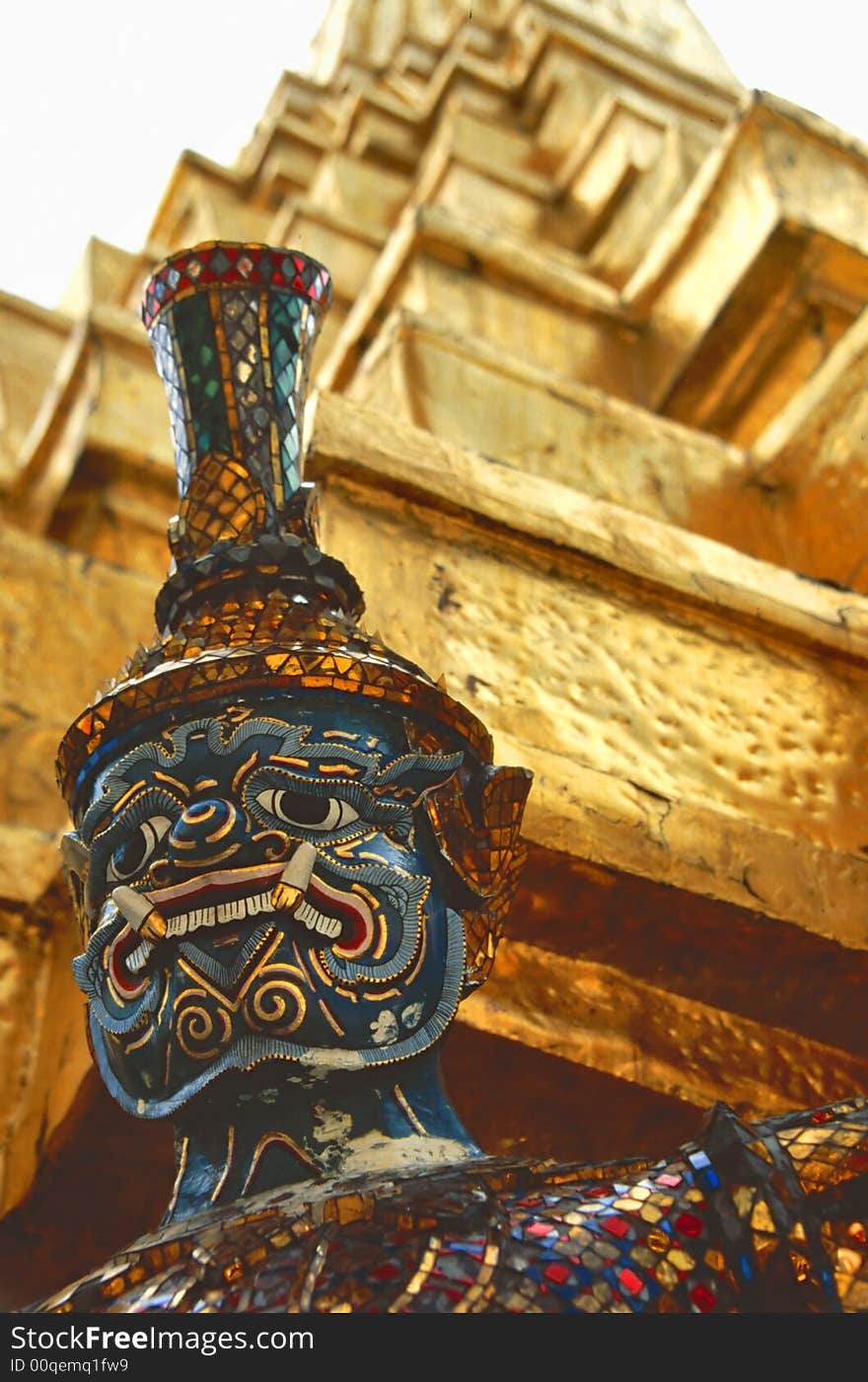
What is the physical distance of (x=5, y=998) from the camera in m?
3.41

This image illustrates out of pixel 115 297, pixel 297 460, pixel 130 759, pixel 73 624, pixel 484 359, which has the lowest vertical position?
pixel 115 297

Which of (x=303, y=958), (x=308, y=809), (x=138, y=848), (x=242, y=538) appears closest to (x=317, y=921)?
(x=303, y=958)

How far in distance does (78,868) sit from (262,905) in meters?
0.34

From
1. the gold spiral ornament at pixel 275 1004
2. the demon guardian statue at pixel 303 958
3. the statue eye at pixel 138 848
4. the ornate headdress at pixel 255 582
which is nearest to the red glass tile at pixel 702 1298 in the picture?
the demon guardian statue at pixel 303 958

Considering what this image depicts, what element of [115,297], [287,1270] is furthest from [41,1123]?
[115,297]

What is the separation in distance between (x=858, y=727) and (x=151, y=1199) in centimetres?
157

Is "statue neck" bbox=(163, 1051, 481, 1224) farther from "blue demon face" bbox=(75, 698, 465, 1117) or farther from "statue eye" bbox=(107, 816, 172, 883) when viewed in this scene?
"statue eye" bbox=(107, 816, 172, 883)

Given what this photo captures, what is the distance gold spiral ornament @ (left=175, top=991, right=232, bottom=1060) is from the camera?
1911 mm

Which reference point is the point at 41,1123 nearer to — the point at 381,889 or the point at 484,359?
the point at 381,889

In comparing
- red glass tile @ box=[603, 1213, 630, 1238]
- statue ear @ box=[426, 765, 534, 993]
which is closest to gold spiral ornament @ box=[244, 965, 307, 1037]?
statue ear @ box=[426, 765, 534, 993]

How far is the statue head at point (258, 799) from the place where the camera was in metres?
1.93

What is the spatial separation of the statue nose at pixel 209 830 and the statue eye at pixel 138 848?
0.04 m

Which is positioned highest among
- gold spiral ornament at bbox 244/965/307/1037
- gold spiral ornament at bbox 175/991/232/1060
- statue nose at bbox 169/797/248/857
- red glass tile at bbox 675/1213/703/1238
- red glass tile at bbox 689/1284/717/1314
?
red glass tile at bbox 675/1213/703/1238

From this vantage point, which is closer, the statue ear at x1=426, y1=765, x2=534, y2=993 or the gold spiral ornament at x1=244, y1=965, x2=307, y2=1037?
the gold spiral ornament at x1=244, y1=965, x2=307, y2=1037
